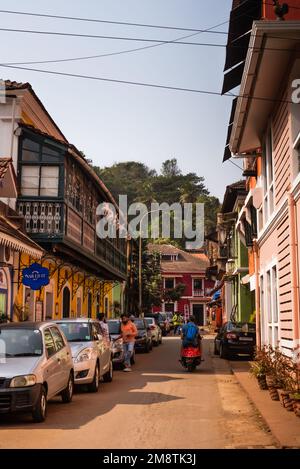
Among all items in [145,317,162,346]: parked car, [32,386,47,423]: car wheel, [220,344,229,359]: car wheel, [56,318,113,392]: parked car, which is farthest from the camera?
[145,317,162,346]: parked car

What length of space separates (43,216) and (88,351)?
7.37 m

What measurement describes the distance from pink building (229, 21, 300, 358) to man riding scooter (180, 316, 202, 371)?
2521 millimetres

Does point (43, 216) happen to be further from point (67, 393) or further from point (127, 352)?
point (67, 393)

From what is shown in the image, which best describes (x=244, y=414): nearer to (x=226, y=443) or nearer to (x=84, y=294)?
(x=226, y=443)

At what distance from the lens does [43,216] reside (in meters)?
19.5

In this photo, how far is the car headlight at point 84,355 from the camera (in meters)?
12.9

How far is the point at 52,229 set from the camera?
1947 centimetres

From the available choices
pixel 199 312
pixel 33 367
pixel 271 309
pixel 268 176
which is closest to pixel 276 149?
pixel 268 176

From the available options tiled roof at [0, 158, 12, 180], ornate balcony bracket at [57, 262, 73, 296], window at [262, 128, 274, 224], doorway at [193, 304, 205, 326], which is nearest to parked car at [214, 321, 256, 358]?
ornate balcony bracket at [57, 262, 73, 296]

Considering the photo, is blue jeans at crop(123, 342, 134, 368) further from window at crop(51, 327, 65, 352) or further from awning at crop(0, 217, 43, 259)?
window at crop(51, 327, 65, 352)

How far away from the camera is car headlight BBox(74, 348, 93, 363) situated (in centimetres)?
1290

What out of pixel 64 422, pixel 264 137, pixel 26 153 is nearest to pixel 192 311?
pixel 26 153

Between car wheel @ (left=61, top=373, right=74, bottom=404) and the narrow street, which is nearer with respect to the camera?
the narrow street

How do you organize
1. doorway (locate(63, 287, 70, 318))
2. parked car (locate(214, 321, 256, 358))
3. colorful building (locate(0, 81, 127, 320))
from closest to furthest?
colorful building (locate(0, 81, 127, 320)) < parked car (locate(214, 321, 256, 358)) < doorway (locate(63, 287, 70, 318))
